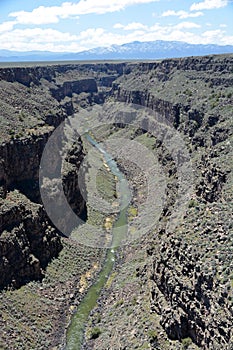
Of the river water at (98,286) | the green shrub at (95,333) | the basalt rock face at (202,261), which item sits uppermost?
the basalt rock face at (202,261)

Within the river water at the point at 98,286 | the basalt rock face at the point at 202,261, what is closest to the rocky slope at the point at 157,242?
the basalt rock face at the point at 202,261

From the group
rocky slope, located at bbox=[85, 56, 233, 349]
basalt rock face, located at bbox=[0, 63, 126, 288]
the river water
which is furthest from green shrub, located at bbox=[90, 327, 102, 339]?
basalt rock face, located at bbox=[0, 63, 126, 288]

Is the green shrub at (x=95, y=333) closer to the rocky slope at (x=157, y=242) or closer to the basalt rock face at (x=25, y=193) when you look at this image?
the rocky slope at (x=157, y=242)

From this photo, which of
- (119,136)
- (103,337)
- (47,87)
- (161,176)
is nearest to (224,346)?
(103,337)

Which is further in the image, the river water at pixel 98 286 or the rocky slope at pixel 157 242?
the river water at pixel 98 286

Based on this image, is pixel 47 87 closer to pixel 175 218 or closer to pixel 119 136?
pixel 119 136

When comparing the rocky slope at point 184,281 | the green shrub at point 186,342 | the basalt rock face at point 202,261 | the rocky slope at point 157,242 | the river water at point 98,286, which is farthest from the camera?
the river water at point 98,286

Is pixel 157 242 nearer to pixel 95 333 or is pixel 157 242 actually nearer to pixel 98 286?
pixel 98 286

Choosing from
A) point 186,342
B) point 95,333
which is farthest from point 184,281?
point 95,333

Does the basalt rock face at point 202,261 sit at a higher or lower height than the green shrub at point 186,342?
higher
